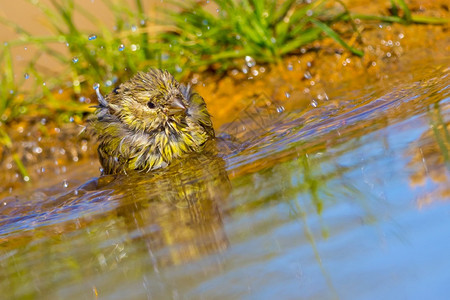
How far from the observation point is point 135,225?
2887mm

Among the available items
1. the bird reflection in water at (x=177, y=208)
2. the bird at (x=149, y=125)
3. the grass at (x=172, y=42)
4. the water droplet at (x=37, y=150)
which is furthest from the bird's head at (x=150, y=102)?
the water droplet at (x=37, y=150)

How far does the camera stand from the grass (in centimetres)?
582

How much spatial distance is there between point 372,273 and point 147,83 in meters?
3.18

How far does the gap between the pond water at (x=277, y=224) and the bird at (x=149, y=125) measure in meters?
0.21

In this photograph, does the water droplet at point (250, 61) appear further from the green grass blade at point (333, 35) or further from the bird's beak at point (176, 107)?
the bird's beak at point (176, 107)

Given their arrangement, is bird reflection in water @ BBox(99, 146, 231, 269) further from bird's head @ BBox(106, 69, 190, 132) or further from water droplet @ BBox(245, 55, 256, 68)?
water droplet @ BBox(245, 55, 256, 68)

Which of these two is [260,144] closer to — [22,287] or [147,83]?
[147,83]

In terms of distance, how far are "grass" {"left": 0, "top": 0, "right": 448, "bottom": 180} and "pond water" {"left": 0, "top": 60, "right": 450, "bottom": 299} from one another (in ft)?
5.79

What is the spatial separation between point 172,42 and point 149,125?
69.0 inches

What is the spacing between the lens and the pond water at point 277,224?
173cm

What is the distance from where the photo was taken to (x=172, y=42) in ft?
19.9

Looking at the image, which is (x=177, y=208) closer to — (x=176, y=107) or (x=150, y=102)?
(x=176, y=107)

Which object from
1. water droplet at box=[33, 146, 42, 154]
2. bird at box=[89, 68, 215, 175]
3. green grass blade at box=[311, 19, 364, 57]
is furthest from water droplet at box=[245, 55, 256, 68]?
water droplet at box=[33, 146, 42, 154]

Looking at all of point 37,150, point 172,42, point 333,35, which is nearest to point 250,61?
point 172,42
